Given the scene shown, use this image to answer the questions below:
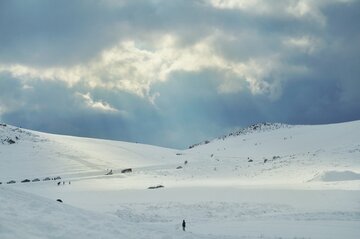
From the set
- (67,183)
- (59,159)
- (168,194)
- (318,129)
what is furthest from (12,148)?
(318,129)

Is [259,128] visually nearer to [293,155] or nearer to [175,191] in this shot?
[293,155]

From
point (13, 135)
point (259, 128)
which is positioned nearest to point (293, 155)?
point (13, 135)

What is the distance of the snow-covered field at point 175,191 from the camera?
18688 millimetres

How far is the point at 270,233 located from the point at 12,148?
51699mm

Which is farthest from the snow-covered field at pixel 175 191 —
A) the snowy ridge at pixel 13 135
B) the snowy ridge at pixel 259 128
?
the snowy ridge at pixel 259 128

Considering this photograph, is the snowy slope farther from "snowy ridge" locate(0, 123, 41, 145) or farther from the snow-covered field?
"snowy ridge" locate(0, 123, 41, 145)

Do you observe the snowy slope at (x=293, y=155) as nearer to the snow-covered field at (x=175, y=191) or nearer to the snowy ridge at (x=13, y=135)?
the snow-covered field at (x=175, y=191)

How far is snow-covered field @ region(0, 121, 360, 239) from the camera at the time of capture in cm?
1869

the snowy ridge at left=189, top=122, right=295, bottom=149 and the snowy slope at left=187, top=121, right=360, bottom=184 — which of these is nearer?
the snowy slope at left=187, top=121, right=360, bottom=184

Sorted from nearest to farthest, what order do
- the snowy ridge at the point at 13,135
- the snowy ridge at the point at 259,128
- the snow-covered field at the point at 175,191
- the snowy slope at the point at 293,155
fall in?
the snow-covered field at the point at 175,191 → the snowy slope at the point at 293,155 → the snowy ridge at the point at 13,135 → the snowy ridge at the point at 259,128

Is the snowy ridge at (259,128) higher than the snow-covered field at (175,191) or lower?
higher

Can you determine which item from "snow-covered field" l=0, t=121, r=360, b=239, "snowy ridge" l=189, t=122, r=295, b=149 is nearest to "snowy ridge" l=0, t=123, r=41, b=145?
"snow-covered field" l=0, t=121, r=360, b=239

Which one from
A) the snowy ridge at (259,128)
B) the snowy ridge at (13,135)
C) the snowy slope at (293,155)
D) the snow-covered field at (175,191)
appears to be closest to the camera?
the snow-covered field at (175,191)

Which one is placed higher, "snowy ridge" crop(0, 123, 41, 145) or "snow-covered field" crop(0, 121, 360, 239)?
"snowy ridge" crop(0, 123, 41, 145)
